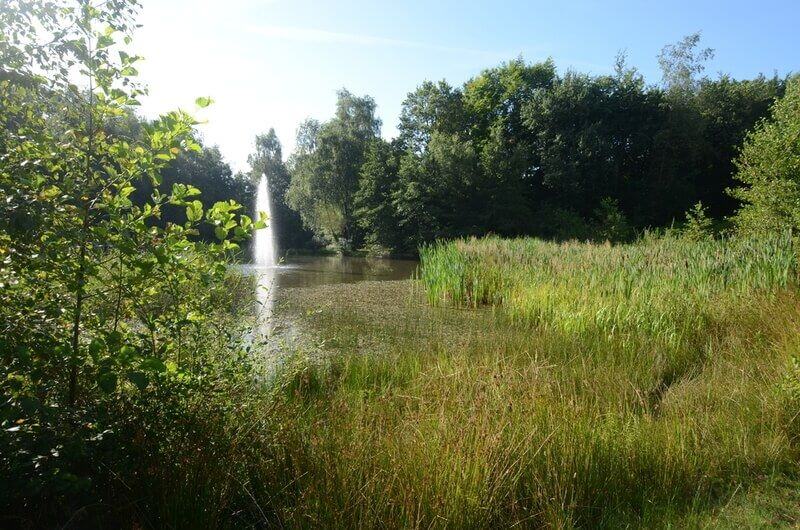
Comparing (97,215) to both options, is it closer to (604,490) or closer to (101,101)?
(101,101)

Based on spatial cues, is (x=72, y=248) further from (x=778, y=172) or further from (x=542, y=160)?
(x=542, y=160)

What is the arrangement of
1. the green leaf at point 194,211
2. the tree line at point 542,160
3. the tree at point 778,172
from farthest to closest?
the tree line at point 542,160
the tree at point 778,172
the green leaf at point 194,211

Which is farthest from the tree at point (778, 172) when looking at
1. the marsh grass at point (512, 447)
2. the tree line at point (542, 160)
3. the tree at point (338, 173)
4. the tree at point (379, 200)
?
the tree at point (338, 173)

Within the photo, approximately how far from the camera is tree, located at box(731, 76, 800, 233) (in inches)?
450

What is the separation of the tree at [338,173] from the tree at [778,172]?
21.6 metres

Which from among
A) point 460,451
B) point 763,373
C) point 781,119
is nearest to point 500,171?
point 781,119

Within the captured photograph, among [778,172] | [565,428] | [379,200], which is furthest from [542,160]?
[565,428]

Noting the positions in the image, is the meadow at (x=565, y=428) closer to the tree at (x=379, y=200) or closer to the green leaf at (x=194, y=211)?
the green leaf at (x=194, y=211)

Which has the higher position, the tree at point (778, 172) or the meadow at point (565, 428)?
the tree at point (778, 172)

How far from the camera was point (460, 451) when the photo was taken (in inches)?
88.7

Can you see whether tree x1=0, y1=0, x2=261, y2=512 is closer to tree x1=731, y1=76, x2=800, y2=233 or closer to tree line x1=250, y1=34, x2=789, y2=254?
tree x1=731, y1=76, x2=800, y2=233

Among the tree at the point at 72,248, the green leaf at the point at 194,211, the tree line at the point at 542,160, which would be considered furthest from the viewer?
the tree line at the point at 542,160

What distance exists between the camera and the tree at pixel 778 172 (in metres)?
11.4

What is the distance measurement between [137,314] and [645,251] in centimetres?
796
